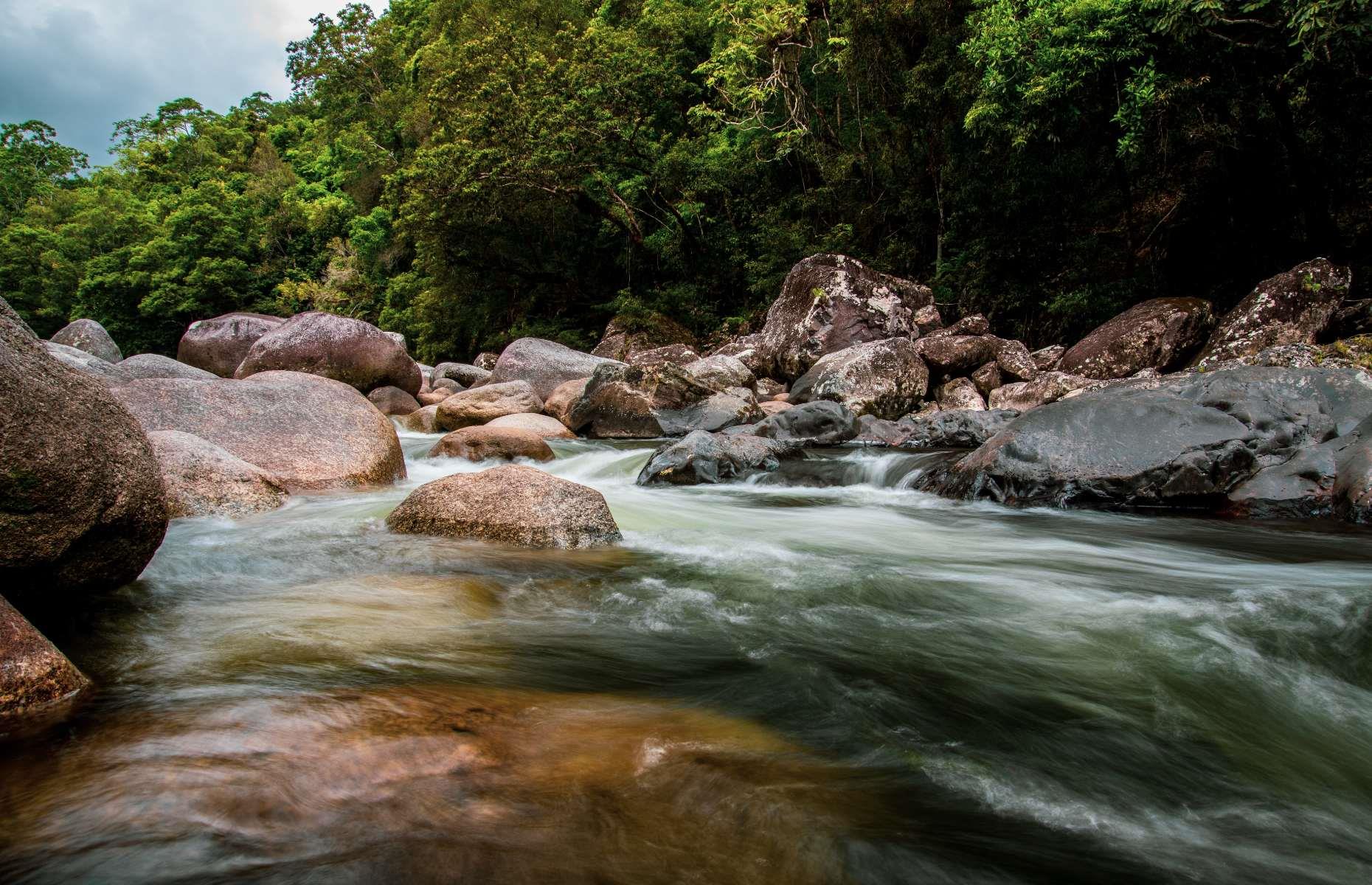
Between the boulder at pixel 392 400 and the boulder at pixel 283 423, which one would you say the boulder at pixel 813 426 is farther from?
the boulder at pixel 392 400

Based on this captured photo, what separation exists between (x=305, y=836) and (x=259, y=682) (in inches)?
42.0

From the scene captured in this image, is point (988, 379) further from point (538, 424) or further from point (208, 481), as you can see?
point (208, 481)

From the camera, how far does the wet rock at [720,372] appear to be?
14016mm

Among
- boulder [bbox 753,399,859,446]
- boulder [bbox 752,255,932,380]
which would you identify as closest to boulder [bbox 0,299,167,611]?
boulder [bbox 753,399,859,446]

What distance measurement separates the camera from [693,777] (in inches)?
77.3

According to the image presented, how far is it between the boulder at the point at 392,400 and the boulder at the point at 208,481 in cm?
946

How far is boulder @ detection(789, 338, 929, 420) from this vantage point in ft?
42.3

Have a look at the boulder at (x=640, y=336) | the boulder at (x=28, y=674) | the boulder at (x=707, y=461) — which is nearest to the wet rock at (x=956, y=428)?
the boulder at (x=707, y=461)

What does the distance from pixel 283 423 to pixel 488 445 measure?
8.47 ft

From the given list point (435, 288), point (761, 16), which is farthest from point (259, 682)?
point (435, 288)

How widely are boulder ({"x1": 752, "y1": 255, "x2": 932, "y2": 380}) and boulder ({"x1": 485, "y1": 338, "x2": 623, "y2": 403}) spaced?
375 centimetres

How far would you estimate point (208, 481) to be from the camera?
5590mm

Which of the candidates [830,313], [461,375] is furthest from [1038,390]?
[461,375]

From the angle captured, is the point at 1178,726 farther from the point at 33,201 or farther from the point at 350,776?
the point at 33,201
